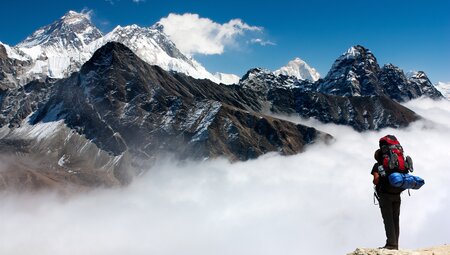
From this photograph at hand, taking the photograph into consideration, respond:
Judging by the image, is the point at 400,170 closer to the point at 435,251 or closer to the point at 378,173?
the point at 378,173

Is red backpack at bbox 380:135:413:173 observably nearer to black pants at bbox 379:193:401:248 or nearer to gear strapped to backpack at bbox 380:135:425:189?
gear strapped to backpack at bbox 380:135:425:189

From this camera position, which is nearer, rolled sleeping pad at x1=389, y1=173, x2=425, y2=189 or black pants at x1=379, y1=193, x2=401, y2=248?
rolled sleeping pad at x1=389, y1=173, x2=425, y2=189

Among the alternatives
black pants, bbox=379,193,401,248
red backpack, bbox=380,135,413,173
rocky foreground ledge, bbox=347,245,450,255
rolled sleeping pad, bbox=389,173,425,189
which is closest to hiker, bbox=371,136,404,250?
black pants, bbox=379,193,401,248

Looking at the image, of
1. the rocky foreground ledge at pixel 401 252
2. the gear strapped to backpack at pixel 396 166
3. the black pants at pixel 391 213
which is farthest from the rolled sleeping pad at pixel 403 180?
the rocky foreground ledge at pixel 401 252

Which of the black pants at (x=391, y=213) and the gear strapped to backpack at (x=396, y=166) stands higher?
the gear strapped to backpack at (x=396, y=166)

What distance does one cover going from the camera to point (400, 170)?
24.2m

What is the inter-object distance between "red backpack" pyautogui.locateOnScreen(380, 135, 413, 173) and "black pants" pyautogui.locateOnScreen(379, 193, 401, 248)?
5.18 feet

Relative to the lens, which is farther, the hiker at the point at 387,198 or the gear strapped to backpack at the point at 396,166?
the hiker at the point at 387,198

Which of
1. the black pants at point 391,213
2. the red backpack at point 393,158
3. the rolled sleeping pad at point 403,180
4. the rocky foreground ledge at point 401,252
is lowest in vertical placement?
the rocky foreground ledge at point 401,252

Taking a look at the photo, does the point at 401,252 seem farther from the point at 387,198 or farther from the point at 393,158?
the point at 393,158

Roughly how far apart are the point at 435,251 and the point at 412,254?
2.35 metres

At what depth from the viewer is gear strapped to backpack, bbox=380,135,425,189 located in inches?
930

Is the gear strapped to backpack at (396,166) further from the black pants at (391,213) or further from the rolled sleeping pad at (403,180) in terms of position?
the black pants at (391,213)

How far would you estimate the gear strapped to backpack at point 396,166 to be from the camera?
23.6 meters
